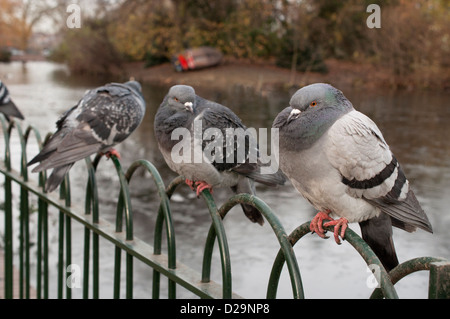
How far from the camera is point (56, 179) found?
244cm

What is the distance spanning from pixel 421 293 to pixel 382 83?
9.24 ft

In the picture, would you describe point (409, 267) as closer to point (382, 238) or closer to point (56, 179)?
point (382, 238)

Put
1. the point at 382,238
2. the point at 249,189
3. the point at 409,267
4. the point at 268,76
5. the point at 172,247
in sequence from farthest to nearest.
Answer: the point at 268,76, the point at 249,189, the point at 172,247, the point at 382,238, the point at 409,267

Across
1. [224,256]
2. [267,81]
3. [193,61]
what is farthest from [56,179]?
[267,81]

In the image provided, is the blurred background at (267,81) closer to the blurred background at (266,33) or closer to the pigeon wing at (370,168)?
the blurred background at (266,33)

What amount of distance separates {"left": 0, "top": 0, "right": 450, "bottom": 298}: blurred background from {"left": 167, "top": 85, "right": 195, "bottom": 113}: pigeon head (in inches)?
49.0

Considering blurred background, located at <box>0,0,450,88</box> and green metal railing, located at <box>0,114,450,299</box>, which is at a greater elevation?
blurred background, located at <box>0,0,450,88</box>

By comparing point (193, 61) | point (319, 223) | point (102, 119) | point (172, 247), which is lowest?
point (172, 247)

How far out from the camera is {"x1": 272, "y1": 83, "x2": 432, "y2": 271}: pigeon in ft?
4.85

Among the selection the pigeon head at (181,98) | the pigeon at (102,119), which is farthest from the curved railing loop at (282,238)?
the pigeon at (102,119)

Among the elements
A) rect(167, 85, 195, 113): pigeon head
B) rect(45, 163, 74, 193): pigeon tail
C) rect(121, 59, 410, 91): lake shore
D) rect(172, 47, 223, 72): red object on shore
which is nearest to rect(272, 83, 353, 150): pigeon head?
rect(167, 85, 195, 113): pigeon head

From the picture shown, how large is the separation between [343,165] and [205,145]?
51 cm

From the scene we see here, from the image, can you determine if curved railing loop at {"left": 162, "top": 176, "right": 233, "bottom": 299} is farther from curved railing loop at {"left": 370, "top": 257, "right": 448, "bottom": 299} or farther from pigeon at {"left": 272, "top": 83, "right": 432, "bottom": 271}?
curved railing loop at {"left": 370, "top": 257, "right": 448, "bottom": 299}
